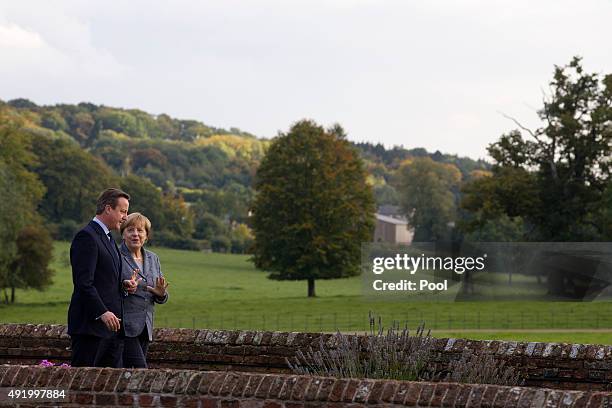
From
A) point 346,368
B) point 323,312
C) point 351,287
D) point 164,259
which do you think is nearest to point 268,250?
point 323,312

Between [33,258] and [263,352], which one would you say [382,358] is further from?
[33,258]

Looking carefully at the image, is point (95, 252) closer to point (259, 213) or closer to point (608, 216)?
point (608, 216)

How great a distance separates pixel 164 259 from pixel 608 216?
58953mm

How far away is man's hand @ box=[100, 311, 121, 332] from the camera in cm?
834

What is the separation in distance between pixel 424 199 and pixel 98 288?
112 m

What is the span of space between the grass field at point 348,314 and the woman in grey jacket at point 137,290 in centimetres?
2390

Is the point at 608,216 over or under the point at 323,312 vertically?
over

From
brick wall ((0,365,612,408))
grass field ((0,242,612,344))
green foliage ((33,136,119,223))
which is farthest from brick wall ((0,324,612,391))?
green foliage ((33,136,119,223))

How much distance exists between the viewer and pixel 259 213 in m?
61.0

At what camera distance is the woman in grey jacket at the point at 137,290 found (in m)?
8.90

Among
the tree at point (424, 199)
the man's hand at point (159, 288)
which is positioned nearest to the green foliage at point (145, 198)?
the tree at point (424, 199)

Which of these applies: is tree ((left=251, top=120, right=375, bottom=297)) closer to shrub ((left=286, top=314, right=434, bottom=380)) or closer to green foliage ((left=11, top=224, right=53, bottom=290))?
green foliage ((left=11, top=224, right=53, bottom=290))

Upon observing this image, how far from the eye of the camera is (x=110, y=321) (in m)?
8.34

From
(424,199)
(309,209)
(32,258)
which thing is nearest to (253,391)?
(32,258)
